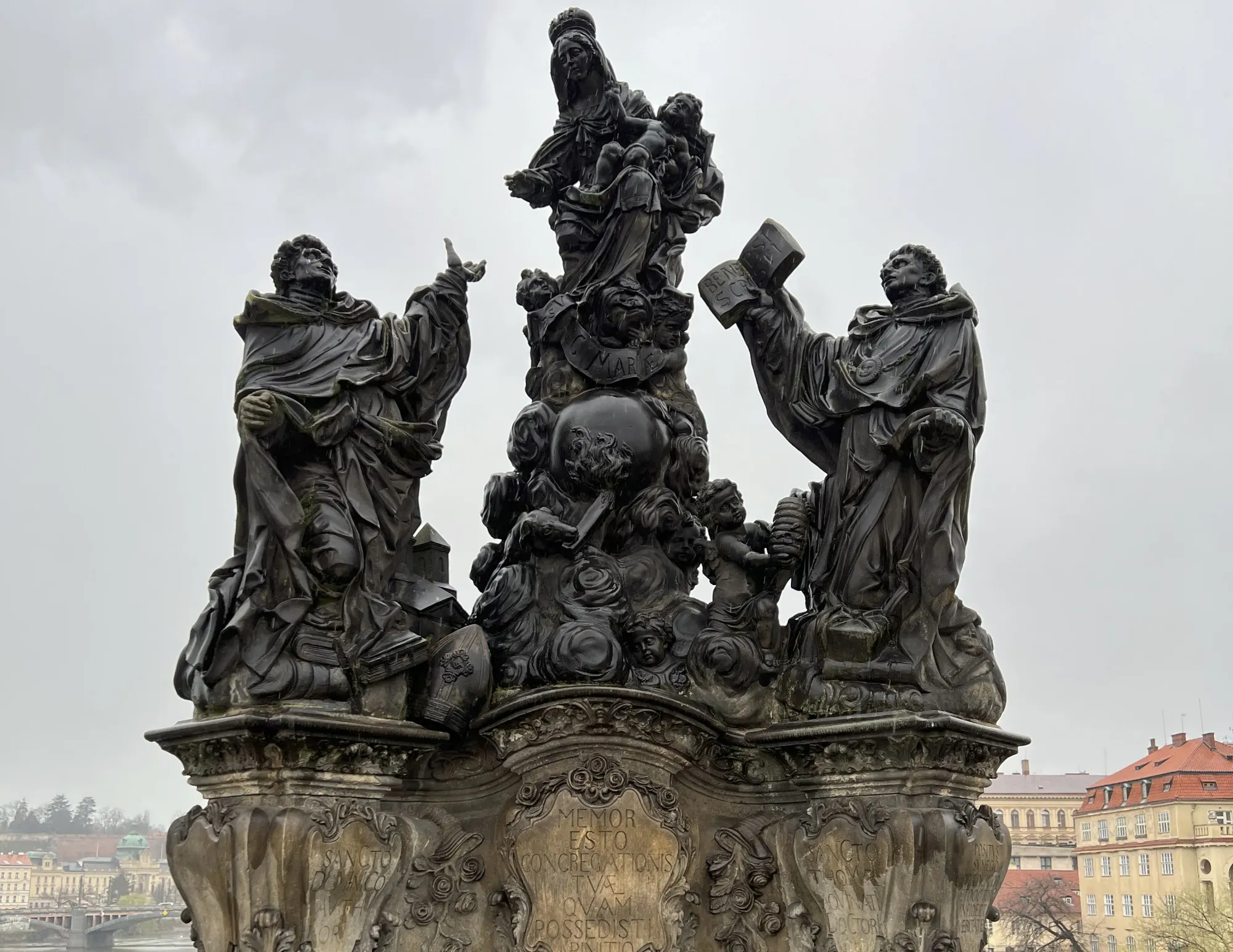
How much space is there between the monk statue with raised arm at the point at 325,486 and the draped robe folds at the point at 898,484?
2754 millimetres

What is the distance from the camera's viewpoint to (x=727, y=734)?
8.77 meters

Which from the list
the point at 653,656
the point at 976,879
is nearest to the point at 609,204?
the point at 653,656

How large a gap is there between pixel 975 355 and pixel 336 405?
4.44 meters

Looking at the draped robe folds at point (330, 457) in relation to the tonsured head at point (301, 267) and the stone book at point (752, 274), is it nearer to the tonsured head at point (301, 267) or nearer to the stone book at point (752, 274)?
the tonsured head at point (301, 267)

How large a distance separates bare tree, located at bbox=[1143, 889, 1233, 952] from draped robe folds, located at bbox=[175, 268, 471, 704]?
2201 centimetres

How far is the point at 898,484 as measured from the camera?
9.13m

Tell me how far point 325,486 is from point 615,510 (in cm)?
211

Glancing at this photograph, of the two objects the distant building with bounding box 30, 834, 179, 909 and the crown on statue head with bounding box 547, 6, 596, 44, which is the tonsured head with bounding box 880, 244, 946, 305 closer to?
the crown on statue head with bounding box 547, 6, 596, 44

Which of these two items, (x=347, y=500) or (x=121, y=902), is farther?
(x=121, y=902)

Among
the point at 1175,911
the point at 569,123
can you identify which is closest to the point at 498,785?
the point at 569,123

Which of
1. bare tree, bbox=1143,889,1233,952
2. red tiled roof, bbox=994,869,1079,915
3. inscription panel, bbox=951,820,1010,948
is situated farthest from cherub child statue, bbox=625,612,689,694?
red tiled roof, bbox=994,869,1079,915

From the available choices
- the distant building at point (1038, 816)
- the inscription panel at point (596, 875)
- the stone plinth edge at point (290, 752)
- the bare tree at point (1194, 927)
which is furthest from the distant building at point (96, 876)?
the distant building at point (1038, 816)

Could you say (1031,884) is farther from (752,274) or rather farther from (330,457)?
(330,457)

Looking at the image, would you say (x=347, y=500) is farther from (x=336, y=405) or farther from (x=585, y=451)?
(x=585, y=451)
